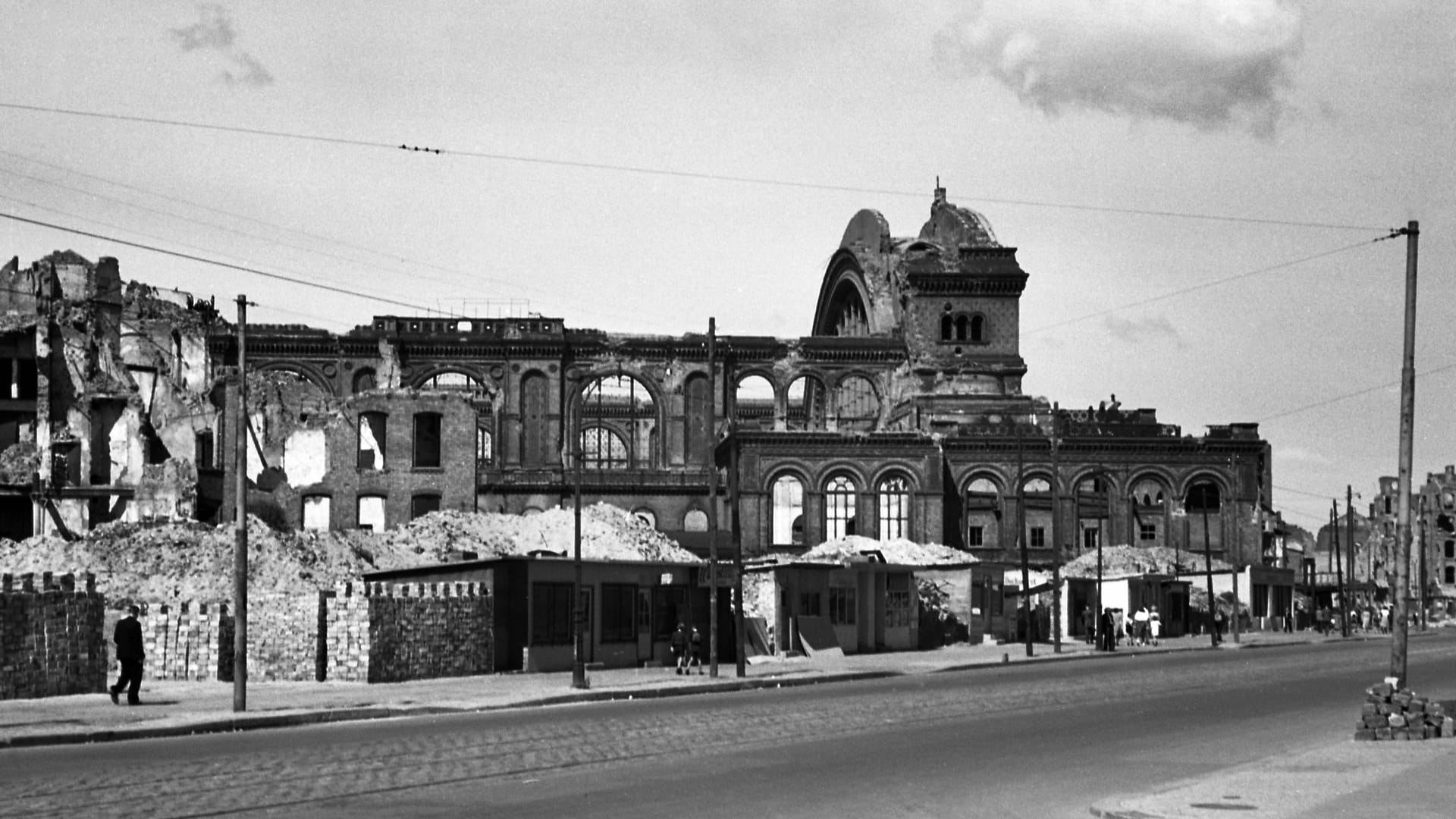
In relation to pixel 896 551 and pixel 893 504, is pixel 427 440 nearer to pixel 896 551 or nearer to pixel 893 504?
pixel 896 551

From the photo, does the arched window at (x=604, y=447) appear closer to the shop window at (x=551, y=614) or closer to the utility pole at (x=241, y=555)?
the shop window at (x=551, y=614)

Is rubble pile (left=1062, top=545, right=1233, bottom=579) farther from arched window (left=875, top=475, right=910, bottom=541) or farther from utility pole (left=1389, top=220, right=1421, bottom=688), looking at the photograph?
utility pole (left=1389, top=220, right=1421, bottom=688)

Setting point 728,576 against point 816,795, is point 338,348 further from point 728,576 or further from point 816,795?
point 816,795

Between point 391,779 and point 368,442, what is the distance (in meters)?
60.2

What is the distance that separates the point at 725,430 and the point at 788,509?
5.53m

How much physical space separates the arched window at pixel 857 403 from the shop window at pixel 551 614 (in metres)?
49.2

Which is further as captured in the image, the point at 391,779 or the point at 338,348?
the point at 338,348

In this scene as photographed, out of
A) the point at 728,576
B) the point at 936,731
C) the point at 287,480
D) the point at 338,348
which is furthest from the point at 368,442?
the point at 936,731

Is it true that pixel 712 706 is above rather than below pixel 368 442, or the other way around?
below

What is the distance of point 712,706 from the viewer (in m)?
32.9

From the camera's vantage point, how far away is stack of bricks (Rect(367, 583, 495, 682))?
4016cm

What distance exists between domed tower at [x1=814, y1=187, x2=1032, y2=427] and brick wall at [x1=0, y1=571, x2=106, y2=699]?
6098cm

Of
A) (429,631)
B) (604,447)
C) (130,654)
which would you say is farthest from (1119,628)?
(604,447)

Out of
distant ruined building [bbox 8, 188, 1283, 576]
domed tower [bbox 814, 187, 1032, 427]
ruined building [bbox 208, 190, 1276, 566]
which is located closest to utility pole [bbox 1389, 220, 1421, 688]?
distant ruined building [bbox 8, 188, 1283, 576]
